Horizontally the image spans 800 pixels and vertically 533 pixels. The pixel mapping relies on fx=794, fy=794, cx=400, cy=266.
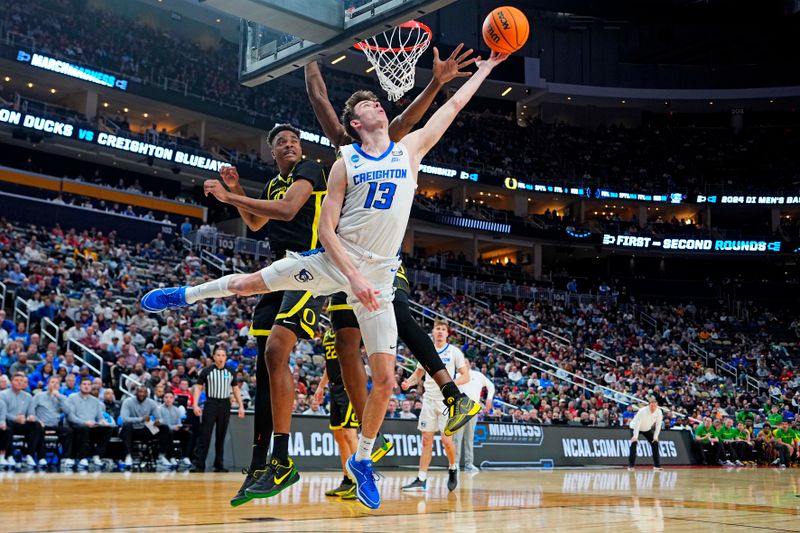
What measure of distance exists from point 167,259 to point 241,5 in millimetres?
18932

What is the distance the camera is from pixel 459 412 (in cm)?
570

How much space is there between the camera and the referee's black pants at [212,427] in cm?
1269

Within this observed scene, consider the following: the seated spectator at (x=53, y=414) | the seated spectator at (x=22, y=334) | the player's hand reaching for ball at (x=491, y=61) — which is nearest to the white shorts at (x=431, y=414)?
the player's hand reaching for ball at (x=491, y=61)

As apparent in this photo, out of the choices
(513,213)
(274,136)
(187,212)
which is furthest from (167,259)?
(513,213)

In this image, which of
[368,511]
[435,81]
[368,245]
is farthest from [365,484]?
[435,81]

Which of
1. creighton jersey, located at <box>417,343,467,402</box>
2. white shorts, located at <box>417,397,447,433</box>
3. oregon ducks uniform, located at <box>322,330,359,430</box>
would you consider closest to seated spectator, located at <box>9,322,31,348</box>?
white shorts, located at <box>417,397,447,433</box>

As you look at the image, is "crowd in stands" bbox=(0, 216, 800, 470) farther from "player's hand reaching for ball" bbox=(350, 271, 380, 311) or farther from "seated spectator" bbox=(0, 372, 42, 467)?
"player's hand reaching for ball" bbox=(350, 271, 380, 311)

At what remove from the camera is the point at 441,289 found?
37.6m

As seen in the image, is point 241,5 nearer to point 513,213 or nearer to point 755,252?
point 513,213

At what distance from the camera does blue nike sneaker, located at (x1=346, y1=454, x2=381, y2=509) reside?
521 centimetres

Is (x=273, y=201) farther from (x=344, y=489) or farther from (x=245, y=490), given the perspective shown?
(x=344, y=489)

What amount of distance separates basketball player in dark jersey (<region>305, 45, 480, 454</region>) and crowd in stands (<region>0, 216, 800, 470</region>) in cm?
216

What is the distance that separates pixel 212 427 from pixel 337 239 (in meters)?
8.65

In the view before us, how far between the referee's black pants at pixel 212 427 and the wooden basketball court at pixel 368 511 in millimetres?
3100
